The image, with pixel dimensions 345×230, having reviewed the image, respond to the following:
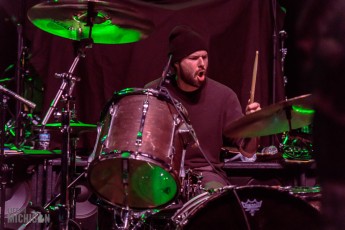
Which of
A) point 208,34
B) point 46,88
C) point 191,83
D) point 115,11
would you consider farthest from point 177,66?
point 46,88

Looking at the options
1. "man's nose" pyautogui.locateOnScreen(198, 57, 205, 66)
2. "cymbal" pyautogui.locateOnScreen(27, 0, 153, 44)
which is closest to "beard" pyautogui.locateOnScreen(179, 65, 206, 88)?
"man's nose" pyautogui.locateOnScreen(198, 57, 205, 66)

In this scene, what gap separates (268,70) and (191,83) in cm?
139

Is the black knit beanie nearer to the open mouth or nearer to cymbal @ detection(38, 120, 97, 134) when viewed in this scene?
the open mouth

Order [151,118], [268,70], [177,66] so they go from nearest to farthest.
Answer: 1. [151,118]
2. [177,66]
3. [268,70]

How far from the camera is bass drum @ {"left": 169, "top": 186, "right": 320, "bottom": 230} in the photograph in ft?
9.11

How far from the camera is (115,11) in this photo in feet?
12.0

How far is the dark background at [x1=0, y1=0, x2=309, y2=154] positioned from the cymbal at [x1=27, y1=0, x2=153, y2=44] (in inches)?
44.4

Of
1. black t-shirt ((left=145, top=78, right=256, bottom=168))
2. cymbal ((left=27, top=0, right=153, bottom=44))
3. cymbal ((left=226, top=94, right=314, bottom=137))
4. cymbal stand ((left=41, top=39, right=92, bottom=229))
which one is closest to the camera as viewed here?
cymbal ((left=226, top=94, right=314, bottom=137))

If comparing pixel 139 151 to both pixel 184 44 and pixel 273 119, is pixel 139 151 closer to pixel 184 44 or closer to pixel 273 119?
pixel 273 119

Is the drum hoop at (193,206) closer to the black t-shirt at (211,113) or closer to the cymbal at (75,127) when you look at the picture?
the black t-shirt at (211,113)

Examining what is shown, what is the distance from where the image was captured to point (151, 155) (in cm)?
296

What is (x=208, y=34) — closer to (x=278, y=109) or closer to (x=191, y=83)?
(x=191, y=83)

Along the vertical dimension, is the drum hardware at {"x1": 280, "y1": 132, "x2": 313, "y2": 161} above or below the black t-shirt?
below

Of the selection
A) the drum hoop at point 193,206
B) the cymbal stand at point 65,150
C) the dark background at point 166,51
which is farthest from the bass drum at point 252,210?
the dark background at point 166,51
